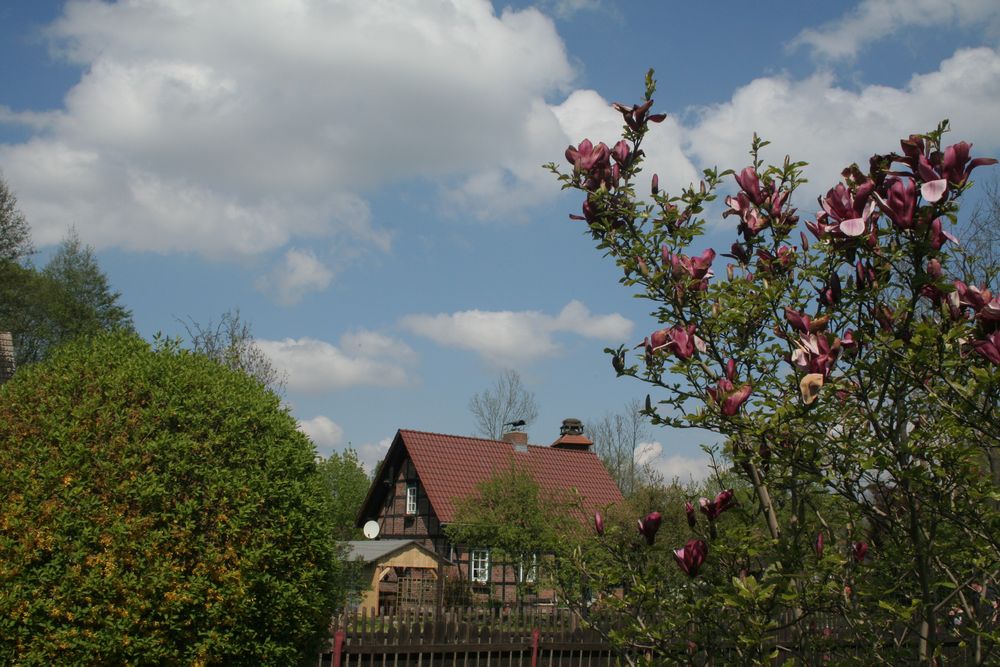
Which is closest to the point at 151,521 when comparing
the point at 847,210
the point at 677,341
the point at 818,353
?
the point at 677,341

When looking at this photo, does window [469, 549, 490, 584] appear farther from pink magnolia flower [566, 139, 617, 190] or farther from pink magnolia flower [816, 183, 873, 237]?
pink magnolia flower [816, 183, 873, 237]

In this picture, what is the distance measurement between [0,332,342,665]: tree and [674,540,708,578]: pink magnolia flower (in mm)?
3836

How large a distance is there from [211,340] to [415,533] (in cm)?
1295

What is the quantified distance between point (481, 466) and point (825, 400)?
32.9 metres

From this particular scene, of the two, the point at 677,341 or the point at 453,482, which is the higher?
the point at 453,482

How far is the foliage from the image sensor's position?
4400 cm

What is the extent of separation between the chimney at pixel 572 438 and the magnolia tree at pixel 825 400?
3731 centimetres

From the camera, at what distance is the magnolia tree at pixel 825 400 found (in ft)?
11.5

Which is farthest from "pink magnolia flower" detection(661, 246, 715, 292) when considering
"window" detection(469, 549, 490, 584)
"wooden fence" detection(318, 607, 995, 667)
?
"window" detection(469, 549, 490, 584)

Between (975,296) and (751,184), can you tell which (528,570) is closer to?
(751,184)

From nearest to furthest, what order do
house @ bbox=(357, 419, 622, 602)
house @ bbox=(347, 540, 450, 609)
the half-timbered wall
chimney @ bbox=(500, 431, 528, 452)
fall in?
1. house @ bbox=(347, 540, 450, 609)
2. the half-timbered wall
3. house @ bbox=(357, 419, 622, 602)
4. chimney @ bbox=(500, 431, 528, 452)

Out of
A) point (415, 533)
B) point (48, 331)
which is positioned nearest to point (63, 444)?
point (415, 533)

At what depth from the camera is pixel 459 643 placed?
9.71m

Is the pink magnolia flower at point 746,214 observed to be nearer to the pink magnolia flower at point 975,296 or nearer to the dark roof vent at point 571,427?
the pink magnolia flower at point 975,296
